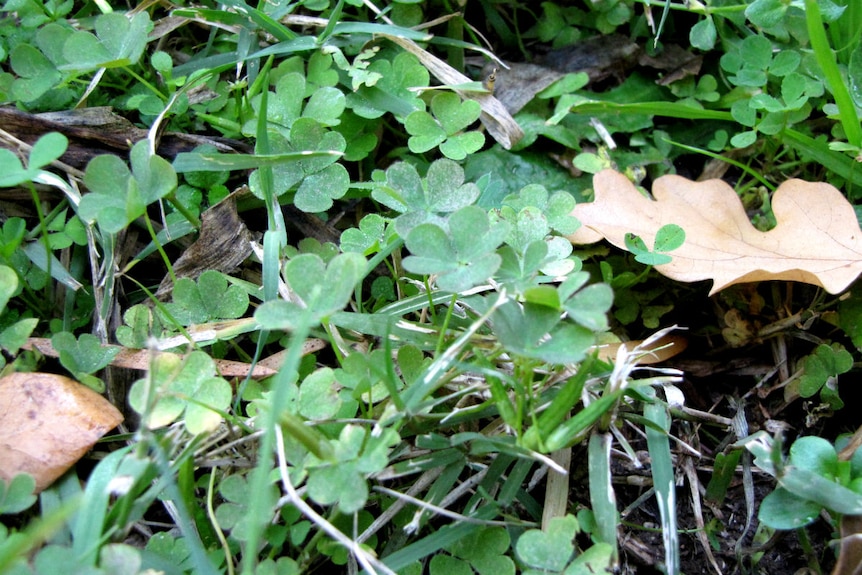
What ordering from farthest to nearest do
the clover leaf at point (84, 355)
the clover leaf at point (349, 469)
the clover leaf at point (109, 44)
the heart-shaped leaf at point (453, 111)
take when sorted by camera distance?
1. the heart-shaped leaf at point (453, 111)
2. the clover leaf at point (109, 44)
3. the clover leaf at point (84, 355)
4. the clover leaf at point (349, 469)

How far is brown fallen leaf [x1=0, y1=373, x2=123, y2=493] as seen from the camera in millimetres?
1455

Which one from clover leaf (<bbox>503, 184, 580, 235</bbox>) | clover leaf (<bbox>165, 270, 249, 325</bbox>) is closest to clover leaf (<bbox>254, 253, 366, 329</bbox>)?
clover leaf (<bbox>165, 270, 249, 325</bbox>)

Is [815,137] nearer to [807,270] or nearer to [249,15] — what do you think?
[807,270]

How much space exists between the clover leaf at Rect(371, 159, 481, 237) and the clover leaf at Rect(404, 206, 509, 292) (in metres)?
0.18

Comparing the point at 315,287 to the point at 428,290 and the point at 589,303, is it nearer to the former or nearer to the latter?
the point at 428,290

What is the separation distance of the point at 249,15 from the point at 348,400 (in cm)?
119

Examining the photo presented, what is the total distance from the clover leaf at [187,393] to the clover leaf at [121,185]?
0.32 m

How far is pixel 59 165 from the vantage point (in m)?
1.89

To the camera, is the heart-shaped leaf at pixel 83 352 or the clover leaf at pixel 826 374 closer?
the heart-shaped leaf at pixel 83 352

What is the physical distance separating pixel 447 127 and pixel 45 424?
1207mm

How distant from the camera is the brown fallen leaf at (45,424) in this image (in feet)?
4.77

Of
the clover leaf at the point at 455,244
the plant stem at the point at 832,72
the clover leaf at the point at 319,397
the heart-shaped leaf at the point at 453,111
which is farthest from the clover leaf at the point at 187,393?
the plant stem at the point at 832,72

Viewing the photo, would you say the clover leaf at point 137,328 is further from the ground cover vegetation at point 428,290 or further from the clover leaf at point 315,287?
the clover leaf at point 315,287

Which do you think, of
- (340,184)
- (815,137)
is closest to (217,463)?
(340,184)
